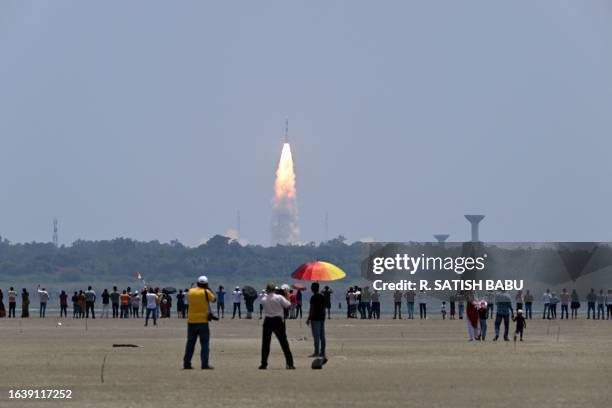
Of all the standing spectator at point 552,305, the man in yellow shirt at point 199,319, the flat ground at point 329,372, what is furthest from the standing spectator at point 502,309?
the standing spectator at point 552,305

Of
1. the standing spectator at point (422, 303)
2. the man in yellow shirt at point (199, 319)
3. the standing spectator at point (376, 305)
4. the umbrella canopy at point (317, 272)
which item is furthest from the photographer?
the standing spectator at point (422, 303)

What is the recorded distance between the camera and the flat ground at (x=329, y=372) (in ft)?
87.8

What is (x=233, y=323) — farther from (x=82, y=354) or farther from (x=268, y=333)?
(x=268, y=333)

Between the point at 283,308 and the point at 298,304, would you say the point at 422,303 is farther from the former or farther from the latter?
the point at 283,308

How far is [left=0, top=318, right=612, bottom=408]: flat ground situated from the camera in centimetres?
2675

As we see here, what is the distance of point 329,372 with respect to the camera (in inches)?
1281

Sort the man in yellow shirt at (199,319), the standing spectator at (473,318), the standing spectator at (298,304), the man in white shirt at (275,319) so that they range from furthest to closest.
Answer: the standing spectator at (298,304), the standing spectator at (473,318), the man in white shirt at (275,319), the man in yellow shirt at (199,319)

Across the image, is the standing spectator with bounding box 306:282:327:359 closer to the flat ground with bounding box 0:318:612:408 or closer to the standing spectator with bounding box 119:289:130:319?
the flat ground with bounding box 0:318:612:408

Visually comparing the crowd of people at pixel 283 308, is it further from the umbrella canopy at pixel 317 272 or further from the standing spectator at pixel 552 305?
the umbrella canopy at pixel 317 272

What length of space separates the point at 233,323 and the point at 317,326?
30221 mm

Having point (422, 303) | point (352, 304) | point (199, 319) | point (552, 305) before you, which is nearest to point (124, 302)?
point (352, 304)

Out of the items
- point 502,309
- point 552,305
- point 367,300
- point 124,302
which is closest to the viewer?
point 502,309

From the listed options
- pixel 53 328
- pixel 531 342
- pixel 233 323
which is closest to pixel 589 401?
pixel 531 342

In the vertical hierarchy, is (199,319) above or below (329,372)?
above
